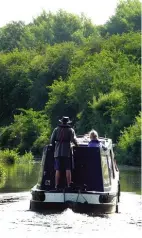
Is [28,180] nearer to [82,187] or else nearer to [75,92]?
[82,187]

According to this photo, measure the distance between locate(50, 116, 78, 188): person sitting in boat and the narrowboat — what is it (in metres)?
0.27

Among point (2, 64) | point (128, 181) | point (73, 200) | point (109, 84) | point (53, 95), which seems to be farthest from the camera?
point (2, 64)

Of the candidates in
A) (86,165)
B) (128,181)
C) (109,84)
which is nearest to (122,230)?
(86,165)

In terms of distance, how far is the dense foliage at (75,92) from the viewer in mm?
67750

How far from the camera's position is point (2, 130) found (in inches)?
3310

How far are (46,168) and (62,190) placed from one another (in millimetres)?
1516

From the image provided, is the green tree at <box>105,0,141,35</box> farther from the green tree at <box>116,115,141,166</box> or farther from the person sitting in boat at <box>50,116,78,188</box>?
the person sitting in boat at <box>50,116,78,188</box>

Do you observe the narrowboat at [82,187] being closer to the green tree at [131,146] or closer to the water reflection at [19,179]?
the water reflection at [19,179]

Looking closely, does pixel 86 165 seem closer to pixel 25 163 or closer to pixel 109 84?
pixel 25 163

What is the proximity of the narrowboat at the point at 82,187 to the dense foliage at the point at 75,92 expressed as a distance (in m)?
28.8

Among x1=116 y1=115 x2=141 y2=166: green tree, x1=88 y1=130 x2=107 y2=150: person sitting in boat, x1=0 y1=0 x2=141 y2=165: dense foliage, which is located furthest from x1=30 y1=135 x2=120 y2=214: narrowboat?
x1=0 y1=0 x2=141 y2=165: dense foliage

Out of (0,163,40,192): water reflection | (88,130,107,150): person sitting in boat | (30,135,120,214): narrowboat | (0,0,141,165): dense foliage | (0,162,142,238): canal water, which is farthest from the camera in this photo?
(0,0,141,165): dense foliage

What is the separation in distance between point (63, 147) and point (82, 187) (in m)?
1.33

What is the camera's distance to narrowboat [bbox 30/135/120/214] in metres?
26.1
